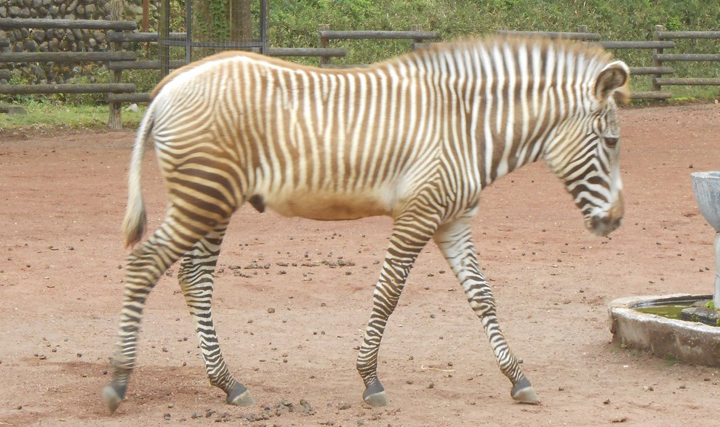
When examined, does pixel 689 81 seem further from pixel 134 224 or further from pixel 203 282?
pixel 134 224

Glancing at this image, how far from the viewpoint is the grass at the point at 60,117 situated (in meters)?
15.8

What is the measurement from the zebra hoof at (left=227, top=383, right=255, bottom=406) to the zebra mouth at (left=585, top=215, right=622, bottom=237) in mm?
2107

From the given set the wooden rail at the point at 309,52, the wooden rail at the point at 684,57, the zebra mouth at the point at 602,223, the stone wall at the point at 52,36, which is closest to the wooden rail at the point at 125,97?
the wooden rail at the point at 309,52

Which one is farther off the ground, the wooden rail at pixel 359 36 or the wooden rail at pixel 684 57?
the wooden rail at pixel 359 36

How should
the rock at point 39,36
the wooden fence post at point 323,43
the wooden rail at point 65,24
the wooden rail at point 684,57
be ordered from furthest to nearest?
1. the wooden rail at point 684,57
2. the rock at point 39,36
3. the wooden fence post at point 323,43
4. the wooden rail at point 65,24

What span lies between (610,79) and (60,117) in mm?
13055

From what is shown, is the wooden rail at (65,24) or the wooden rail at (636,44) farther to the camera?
the wooden rail at (636,44)

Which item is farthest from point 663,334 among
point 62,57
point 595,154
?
point 62,57

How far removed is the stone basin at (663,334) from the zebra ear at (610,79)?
151 cm

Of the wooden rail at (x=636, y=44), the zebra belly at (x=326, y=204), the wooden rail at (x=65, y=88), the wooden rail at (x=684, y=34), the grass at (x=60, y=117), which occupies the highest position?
the zebra belly at (x=326, y=204)

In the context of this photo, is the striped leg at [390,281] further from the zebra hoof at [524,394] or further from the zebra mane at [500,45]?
the zebra mane at [500,45]

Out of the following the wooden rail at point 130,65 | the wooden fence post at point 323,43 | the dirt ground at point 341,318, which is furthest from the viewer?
the wooden fence post at point 323,43

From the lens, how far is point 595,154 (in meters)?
5.29

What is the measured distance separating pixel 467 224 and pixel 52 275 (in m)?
3.86
